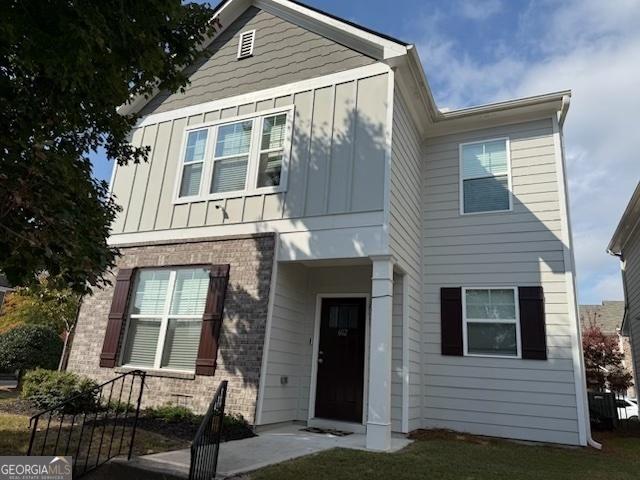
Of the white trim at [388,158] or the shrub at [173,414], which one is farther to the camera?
the white trim at [388,158]

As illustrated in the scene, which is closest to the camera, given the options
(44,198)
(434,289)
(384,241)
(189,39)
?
(44,198)

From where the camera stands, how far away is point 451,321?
333 inches

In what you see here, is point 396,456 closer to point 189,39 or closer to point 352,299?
point 352,299

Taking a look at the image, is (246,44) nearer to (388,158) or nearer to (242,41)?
(242,41)

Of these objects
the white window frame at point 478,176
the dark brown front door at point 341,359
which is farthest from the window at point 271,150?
the white window frame at point 478,176

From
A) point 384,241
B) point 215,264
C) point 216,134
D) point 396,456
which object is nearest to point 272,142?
point 216,134

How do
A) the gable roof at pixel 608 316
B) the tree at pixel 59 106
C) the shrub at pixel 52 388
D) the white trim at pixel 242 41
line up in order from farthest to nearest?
the gable roof at pixel 608 316, the white trim at pixel 242 41, the shrub at pixel 52 388, the tree at pixel 59 106

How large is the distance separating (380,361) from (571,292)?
393cm

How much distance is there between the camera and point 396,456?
5527 mm

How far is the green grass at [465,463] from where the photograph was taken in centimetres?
462

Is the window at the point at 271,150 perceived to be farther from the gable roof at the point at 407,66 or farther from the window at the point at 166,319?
the window at the point at 166,319

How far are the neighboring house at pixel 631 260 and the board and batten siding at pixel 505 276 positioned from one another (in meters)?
4.02

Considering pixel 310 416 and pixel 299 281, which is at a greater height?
pixel 299 281

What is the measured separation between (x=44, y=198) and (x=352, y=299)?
5611 mm
